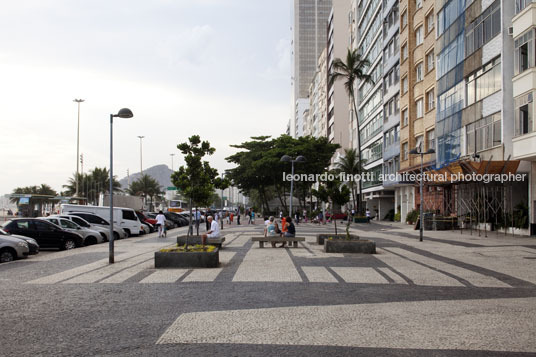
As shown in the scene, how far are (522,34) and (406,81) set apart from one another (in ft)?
72.4

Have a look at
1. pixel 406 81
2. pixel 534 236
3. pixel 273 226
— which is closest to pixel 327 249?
pixel 273 226

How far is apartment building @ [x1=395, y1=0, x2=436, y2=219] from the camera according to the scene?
40469 millimetres

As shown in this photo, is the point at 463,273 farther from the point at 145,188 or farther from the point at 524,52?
the point at 145,188

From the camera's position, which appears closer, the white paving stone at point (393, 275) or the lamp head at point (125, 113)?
the white paving stone at point (393, 275)

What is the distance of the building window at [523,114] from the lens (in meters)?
24.0

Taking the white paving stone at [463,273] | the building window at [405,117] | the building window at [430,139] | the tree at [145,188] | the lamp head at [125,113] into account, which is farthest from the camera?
the tree at [145,188]

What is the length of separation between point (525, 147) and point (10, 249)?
73.5 ft

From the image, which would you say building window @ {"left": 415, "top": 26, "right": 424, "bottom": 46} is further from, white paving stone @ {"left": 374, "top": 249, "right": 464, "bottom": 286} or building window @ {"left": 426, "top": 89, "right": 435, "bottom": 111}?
white paving stone @ {"left": 374, "top": 249, "right": 464, "bottom": 286}

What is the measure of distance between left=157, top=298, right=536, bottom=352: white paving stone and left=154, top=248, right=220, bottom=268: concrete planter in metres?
6.04

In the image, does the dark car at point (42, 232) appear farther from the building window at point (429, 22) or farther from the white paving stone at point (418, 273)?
the building window at point (429, 22)

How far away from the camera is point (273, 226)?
21891 mm

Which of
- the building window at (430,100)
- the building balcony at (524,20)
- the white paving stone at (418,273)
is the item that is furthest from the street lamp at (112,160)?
the building window at (430,100)

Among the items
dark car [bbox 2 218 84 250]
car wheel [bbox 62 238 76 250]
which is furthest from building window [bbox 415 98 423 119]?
dark car [bbox 2 218 84 250]

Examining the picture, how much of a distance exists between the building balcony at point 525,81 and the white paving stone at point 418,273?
40.8 feet
